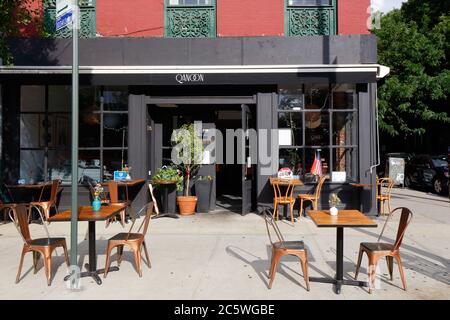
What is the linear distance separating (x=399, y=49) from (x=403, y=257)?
12.8 metres

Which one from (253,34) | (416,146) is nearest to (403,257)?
(253,34)

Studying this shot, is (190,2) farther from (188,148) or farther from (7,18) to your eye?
(7,18)

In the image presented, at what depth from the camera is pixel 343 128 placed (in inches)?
397

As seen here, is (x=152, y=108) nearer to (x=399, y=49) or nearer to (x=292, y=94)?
(x=292, y=94)

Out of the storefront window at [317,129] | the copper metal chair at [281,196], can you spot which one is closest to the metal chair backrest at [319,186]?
the copper metal chair at [281,196]

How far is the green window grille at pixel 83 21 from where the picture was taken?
10.4m

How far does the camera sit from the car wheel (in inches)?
584

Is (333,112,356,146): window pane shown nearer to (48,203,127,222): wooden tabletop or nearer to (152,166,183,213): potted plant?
(152,166,183,213): potted plant

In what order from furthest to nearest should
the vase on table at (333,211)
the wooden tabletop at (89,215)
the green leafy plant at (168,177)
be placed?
the green leafy plant at (168,177) < the vase on table at (333,211) < the wooden tabletop at (89,215)

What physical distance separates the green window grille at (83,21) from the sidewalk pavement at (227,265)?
4.64 meters

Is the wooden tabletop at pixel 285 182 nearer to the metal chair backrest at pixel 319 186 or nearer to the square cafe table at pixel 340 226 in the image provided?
the metal chair backrest at pixel 319 186

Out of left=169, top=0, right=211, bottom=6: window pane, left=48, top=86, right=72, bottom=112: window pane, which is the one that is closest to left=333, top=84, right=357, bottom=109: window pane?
left=169, top=0, right=211, bottom=6: window pane

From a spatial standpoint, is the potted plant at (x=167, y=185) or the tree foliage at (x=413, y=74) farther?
the tree foliage at (x=413, y=74)

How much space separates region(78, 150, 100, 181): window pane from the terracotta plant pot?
2060 mm
